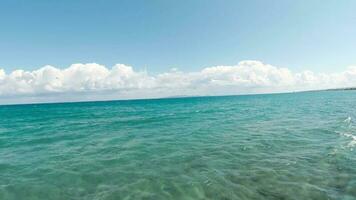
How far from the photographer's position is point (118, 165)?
576 inches

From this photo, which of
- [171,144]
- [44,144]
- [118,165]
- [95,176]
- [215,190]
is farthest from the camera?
[44,144]

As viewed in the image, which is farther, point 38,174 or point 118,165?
point 118,165

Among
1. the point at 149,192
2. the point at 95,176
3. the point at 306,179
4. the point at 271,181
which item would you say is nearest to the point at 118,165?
the point at 95,176

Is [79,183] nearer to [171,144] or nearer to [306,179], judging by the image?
[171,144]

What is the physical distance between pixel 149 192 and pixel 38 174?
26.5ft

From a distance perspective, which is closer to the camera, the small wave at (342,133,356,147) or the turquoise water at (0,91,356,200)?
the turquoise water at (0,91,356,200)

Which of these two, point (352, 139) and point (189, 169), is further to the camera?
point (352, 139)

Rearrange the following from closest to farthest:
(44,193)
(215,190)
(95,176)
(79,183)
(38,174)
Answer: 1. (215,190)
2. (44,193)
3. (79,183)
4. (95,176)
5. (38,174)

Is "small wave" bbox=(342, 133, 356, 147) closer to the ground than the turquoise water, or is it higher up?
higher up

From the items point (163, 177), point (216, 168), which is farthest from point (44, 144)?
point (216, 168)

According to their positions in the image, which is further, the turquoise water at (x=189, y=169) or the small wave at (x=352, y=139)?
the small wave at (x=352, y=139)

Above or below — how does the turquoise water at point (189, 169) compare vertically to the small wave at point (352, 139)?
below

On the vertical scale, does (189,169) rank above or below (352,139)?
below

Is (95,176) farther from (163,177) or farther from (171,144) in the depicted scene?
(171,144)
